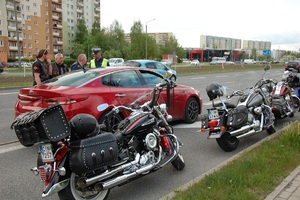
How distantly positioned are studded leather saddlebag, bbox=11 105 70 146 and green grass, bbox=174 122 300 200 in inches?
58.3

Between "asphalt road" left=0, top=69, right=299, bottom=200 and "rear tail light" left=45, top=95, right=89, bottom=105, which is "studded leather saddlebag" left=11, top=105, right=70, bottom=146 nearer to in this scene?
"asphalt road" left=0, top=69, right=299, bottom=200

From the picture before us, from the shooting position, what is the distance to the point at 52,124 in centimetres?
302

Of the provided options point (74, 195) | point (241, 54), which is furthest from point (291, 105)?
point (241, 54)

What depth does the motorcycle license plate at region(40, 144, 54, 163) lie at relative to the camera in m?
3.12

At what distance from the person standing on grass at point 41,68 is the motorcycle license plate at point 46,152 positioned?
184 inches

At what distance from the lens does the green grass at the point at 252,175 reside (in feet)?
11.9

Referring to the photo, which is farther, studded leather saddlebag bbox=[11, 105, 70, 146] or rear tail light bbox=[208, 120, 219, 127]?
rear tail light bbox=[208, 120, 219, 127]

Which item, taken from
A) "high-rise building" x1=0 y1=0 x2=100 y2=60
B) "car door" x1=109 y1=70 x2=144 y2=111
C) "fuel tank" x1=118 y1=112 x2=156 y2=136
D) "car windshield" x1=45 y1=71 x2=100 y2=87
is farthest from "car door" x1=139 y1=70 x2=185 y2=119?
"high-rise building" x1=0 y1=0 x2=100 y2=60

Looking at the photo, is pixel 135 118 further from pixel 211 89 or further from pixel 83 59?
pixel 83 59

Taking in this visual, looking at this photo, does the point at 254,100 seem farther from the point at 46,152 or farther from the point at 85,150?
the point at 46,152

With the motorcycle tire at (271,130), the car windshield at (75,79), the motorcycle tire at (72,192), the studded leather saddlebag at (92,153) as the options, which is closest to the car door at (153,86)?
the car windshield at (75,79)

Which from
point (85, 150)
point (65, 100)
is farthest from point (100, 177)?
point (65, 100)

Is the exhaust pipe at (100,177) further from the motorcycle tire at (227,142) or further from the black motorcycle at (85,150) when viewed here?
the motorcycle tire at (227,142)

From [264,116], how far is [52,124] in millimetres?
4501
